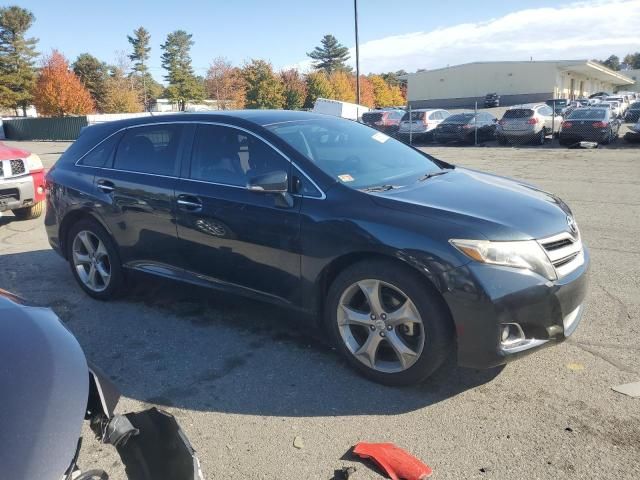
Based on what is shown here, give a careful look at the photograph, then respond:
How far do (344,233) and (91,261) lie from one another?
2834 millimetres

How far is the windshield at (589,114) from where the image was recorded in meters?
20.9

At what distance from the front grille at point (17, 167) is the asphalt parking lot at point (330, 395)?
11.6 feet

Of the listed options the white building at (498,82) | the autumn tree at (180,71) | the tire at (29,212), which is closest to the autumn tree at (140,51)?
the autumn tree at (180,71)

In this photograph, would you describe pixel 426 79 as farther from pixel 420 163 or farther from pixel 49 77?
pixel 420 163

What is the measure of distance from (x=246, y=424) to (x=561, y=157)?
1717 cm

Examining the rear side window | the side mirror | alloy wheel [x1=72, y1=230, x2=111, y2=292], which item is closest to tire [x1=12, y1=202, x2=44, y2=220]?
alloy wheel [x1=72, y1=230, x2=111, y2=292]

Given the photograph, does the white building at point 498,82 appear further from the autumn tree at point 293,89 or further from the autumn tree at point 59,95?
the autumn tree at point 59,95

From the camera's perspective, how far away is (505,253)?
2.99 meters

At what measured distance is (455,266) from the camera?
2971 mm

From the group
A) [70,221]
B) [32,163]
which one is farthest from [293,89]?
[70,221]

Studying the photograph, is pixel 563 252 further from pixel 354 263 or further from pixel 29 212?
pixel 29 212

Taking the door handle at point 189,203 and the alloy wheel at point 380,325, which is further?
the door handle at point 189,203

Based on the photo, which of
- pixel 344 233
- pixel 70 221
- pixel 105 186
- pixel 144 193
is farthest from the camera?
pixel 70 221

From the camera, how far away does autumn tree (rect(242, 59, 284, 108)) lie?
41.6m
